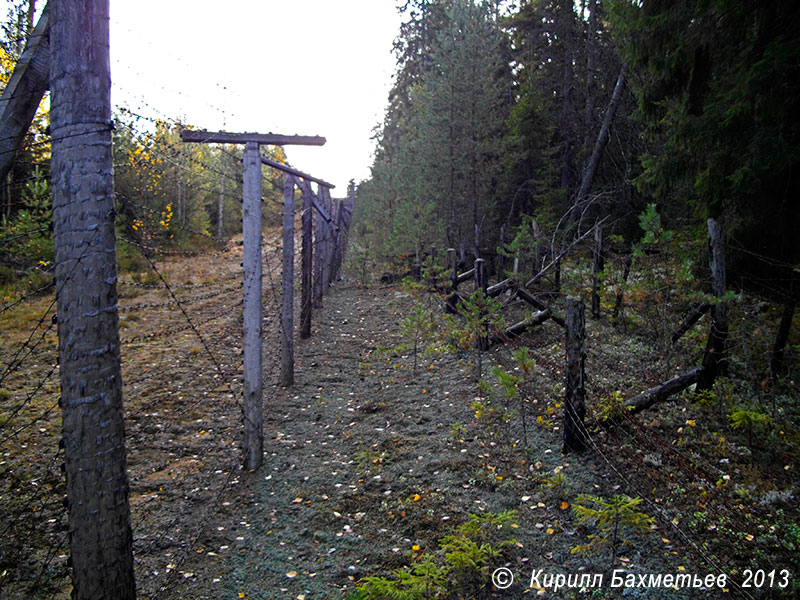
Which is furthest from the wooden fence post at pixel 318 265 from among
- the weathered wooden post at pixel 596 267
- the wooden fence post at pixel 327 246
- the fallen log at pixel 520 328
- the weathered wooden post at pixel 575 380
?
the weathered wooden post at pixel 575 380

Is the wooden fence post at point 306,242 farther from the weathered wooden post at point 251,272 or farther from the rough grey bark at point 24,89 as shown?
the rough grey bark at point 24,89

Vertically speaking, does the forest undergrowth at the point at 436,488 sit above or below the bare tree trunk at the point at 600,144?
below

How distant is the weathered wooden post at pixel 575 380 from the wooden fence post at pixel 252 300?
307cm

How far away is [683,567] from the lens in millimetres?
3326

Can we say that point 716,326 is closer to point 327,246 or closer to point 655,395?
point 655,395

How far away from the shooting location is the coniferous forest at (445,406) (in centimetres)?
275

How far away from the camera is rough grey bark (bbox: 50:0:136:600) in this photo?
101 inches

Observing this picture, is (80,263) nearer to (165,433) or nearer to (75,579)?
(75,579)

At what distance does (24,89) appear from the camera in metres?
2.66

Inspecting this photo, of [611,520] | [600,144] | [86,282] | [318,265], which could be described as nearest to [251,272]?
[86,282]

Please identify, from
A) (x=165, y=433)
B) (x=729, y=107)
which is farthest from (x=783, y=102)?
(x=165, y=433)

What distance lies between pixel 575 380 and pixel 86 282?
399 cm

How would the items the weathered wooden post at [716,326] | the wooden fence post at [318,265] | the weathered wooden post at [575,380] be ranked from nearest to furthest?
the weathered wooden post at [575,380] → the weathered wooden post at [716,326] → the wooden fence post at [318,265]

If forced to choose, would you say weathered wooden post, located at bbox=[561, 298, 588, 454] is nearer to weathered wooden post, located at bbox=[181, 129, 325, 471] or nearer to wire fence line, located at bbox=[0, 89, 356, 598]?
weathered wooden post, located at bbox=[181, 129, 325, 471]
